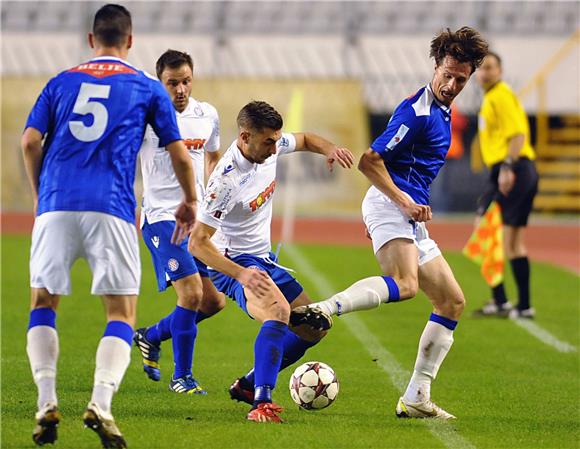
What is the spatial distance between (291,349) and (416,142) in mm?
1472

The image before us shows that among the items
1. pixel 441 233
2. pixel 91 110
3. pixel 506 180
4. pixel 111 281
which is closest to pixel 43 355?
pixel 111 281

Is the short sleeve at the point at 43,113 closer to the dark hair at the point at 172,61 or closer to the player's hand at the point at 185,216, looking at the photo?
the player's hand at the point at 185,216

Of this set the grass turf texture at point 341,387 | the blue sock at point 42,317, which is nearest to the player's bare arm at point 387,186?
the grass turf texture at point 341,387

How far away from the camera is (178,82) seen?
798 centimetres

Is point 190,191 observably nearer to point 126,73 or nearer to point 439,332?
point 126,73

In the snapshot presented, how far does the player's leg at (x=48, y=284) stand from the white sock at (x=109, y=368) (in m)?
0.23

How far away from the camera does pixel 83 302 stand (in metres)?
A: 12.5

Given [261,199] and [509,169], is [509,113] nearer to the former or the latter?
[509,169]

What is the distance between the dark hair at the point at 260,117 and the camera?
259 inches

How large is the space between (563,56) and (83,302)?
67.5ft

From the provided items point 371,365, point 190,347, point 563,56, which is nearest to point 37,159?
point 190,347

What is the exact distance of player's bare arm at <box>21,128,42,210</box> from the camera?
5648 mm

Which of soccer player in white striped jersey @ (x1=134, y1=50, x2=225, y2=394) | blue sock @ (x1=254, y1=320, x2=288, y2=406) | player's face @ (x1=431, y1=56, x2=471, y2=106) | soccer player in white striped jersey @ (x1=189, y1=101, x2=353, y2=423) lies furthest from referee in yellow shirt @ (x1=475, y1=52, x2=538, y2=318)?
blue sock @ (x1=254, y1=320, x2=288, y2=406)

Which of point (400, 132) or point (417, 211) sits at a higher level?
point (400, 132)
